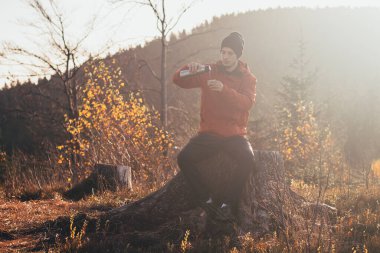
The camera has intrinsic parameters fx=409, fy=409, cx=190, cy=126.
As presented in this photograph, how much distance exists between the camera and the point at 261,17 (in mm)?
43094

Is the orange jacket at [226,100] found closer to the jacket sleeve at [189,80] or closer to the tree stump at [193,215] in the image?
the jacket sleeve at [189,80]

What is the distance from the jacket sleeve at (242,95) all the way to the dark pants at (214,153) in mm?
372

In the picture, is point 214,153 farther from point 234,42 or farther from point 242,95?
point 234,42

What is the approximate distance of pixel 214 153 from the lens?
15.2 feet

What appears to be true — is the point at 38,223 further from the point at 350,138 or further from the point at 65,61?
the point at 350,138

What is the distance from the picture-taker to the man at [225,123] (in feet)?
14.7

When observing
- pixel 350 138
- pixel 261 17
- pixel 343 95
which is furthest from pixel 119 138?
pixel 261 17

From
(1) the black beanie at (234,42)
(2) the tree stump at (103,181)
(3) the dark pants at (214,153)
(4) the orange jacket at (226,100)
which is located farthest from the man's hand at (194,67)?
(2) the tree stump at (103,181)

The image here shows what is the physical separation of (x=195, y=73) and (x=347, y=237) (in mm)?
2373

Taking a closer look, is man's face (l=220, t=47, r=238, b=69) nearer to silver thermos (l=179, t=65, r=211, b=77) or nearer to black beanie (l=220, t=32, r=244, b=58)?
black beanie (l=220, t=32, r=244, b=58)

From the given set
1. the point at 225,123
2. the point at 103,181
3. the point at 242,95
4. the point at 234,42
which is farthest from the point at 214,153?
the point at 103,181

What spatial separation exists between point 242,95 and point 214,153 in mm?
725

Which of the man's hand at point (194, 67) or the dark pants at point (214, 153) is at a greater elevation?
the man's hand at point (194, 67)

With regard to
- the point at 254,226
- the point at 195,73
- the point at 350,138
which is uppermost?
the point at 195,73
